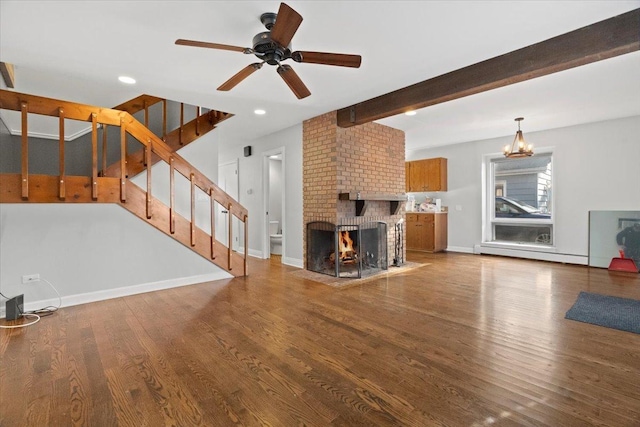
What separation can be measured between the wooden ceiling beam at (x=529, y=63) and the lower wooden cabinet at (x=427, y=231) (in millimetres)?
3760

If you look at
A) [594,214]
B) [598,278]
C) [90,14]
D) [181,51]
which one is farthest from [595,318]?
[90,14]

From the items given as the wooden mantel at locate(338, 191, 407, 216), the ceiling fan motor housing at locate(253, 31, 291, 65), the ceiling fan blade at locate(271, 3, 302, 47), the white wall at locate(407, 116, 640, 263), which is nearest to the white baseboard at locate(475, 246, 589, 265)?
the white wall at locate(407, 116, 640, 263)

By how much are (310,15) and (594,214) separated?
6.03m

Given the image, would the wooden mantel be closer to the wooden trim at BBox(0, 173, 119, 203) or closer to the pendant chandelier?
the pendant chandelier

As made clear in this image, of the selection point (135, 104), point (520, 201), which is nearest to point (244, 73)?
point (135, 104)

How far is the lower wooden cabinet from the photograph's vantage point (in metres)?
7.18

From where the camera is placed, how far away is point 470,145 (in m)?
7.14

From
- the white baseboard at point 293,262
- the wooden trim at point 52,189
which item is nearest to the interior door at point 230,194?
the white baseboard at point 293,262

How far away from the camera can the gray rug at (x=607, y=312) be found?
2880mm

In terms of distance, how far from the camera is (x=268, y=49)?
2.43 m

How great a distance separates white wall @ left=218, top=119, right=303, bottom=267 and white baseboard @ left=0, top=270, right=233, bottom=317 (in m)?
1.38

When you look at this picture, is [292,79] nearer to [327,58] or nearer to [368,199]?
[327,58]

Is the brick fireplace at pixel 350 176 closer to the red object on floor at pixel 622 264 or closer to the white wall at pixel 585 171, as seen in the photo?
the white wall at pixel 585 171

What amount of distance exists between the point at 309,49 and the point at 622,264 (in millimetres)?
6032
